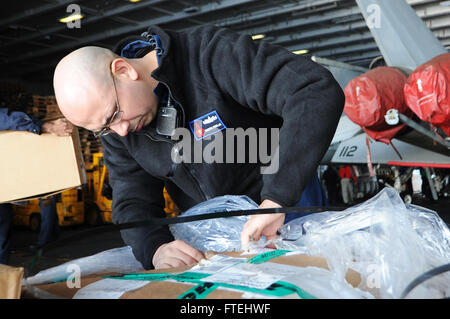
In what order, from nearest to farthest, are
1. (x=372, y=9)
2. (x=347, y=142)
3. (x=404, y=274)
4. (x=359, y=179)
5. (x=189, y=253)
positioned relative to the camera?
1. (x=404, y=274)
2. (x=189, y=253)
3. (x=372, y=9)
4. (x=347, y=142)
5. (x=359, y=179)

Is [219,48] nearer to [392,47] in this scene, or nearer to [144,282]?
[144,282]

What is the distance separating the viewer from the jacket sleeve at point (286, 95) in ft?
3.57

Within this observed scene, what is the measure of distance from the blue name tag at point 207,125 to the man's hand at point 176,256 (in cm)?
39

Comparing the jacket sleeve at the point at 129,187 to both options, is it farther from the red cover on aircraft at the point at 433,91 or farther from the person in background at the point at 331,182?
the person in background at the point at 331,182

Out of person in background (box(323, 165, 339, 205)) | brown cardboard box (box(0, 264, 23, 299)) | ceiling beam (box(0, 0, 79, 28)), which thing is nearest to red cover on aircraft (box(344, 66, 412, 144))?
brown cardboard box (box(0, 264, 23, 299))

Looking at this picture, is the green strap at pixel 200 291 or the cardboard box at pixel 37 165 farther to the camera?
the cardboard box at pixel 37 165

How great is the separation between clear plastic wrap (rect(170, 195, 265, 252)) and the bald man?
90 millimetres

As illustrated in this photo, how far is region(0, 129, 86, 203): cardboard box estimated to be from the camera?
2035 millimetres

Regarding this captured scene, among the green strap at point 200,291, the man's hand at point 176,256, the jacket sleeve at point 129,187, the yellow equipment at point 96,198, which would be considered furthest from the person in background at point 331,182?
the green strap at point 200,291

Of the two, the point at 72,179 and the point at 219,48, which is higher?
the point at 219,48

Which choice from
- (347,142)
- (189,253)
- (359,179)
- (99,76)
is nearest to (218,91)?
(99,76)

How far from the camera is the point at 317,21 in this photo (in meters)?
10.4

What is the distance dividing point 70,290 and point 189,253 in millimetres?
334

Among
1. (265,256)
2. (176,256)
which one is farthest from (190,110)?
(265,256)
